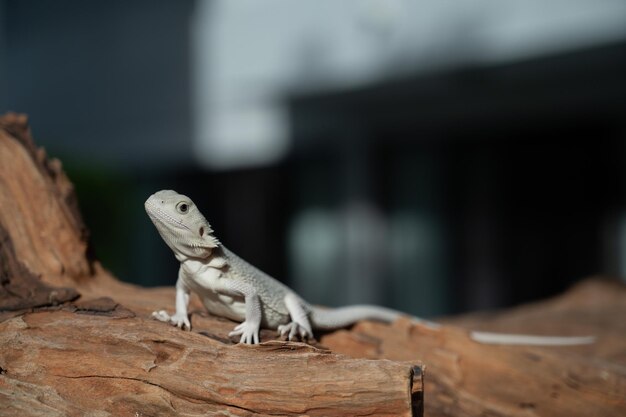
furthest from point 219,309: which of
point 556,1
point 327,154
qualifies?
point 327,154

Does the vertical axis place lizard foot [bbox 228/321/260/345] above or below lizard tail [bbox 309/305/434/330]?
above

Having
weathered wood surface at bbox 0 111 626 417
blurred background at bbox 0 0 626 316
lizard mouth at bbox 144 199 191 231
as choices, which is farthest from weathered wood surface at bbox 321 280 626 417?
blurred background at bbox 0 0 626 316

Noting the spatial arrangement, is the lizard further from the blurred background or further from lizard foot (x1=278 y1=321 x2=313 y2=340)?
the blurred background

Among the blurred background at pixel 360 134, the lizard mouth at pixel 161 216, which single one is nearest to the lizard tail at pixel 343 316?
the lizard mouth at pixel 161 216

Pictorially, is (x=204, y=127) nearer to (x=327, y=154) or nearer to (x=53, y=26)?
(x=327, y=154)

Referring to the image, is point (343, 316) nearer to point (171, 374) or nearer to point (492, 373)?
point (492, 373)

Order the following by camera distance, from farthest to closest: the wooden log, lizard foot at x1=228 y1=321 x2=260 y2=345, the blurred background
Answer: the blurred background, lizard foot at x1=228 y1=321 x2=260 y2=345, the wooden log

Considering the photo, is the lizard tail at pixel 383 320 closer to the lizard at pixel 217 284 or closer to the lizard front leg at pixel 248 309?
the lizard at pixel 217 284
